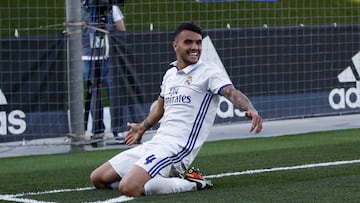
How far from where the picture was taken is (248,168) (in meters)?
Answer: 9.15

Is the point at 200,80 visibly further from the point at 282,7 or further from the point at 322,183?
the point at 282,7

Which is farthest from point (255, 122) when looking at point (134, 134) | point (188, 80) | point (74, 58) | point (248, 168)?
point (74, 58)

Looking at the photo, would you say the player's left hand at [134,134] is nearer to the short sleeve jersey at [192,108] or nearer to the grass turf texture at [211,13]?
the short sleeve jersey at [192,108]

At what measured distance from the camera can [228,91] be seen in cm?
739

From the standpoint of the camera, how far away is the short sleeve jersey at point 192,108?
25.1ft

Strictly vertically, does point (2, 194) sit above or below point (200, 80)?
below

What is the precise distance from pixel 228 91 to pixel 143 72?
19.1 feet

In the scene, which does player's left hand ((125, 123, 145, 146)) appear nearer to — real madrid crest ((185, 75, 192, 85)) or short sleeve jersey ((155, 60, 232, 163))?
short sleeve jersey ((155, 60, 232, 163))

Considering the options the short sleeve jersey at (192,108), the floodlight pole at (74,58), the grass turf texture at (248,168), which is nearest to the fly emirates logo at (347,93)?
the grass turf texture at (248,168)

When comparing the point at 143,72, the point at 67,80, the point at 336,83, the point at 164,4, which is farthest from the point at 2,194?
the point at 164,4

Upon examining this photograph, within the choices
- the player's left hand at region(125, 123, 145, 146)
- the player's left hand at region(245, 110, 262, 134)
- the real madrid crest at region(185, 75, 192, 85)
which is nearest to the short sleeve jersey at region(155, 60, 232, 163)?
the real madrid crest at region(185, 75, 192, 85)

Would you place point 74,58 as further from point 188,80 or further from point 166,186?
point 166,186

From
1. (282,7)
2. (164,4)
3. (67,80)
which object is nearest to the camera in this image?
(67,80)

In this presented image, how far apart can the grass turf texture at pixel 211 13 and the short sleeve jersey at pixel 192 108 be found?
858 cm
